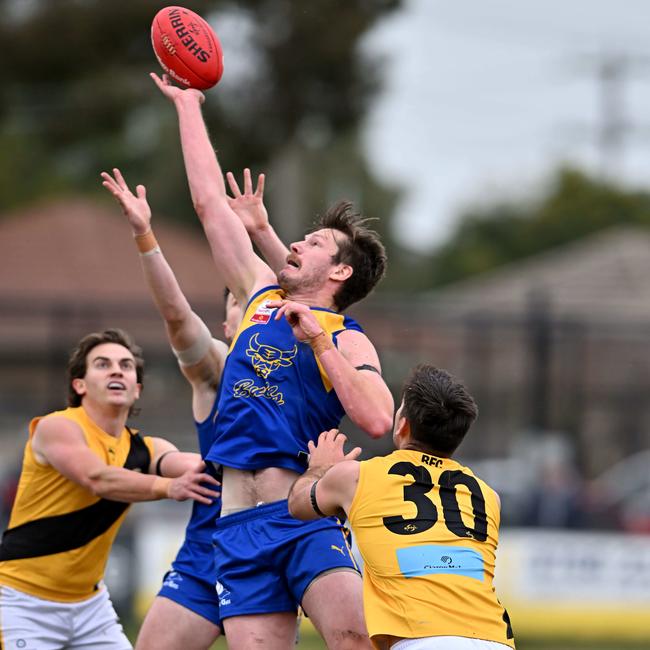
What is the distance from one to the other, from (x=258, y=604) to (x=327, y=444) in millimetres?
681

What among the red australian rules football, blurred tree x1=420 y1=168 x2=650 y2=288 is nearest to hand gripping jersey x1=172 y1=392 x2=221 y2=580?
the red australian rules football

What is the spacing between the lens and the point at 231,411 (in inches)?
196

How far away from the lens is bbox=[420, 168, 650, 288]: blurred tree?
150ft

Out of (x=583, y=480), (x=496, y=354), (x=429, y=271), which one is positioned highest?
(x=429, y=271)

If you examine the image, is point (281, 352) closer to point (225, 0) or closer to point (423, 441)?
point (423, 441)

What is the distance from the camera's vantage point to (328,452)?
4738mm

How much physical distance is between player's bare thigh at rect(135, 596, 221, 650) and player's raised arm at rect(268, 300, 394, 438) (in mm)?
1315

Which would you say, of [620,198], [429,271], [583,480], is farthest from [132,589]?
[429,271]

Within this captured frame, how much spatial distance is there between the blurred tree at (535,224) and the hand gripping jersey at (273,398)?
41.1m

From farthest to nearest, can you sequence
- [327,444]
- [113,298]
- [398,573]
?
[113,298], [327,444], [398,573]

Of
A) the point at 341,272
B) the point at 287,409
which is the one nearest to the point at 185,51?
the point at 341,272

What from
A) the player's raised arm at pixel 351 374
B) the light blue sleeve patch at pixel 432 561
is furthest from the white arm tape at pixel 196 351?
the light blue sleeve patch at pixel 432 561

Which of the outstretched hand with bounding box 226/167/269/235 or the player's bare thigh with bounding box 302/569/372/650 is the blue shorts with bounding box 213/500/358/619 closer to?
the player's bare thigh with bounding box 302/569/372/650

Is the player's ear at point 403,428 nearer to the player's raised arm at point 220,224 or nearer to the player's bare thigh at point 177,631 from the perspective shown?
the player's raised arm at point 220,224
